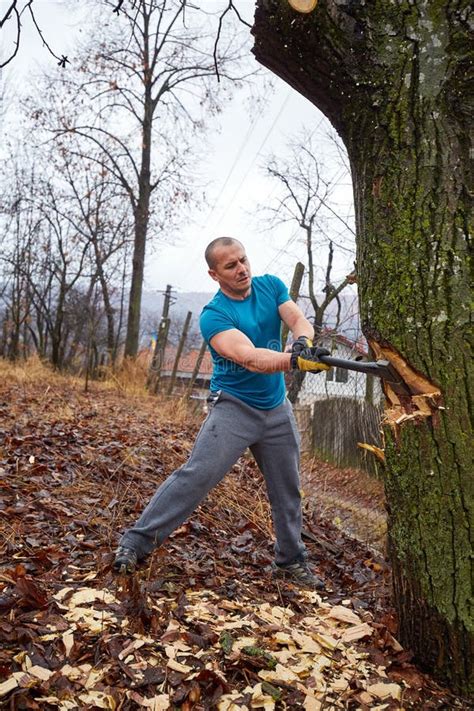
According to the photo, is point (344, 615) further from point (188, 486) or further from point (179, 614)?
point (188, 486)

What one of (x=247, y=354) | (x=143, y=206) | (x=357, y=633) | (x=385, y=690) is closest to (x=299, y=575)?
(x=357, y=633)

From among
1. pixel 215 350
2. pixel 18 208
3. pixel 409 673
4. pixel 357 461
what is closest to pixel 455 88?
pixel 215 350

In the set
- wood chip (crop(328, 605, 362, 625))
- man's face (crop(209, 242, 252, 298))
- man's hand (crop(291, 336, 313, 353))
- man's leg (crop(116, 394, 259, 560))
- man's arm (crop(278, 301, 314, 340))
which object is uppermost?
man's face (crop(209, 242, 252, 298))

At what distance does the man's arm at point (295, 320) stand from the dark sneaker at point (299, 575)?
119 centimetres

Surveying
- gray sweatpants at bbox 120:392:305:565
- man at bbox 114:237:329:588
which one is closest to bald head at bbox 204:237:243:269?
man at bbox 114:237:329:588

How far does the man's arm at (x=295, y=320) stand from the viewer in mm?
2824

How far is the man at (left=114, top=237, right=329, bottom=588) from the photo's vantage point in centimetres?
274

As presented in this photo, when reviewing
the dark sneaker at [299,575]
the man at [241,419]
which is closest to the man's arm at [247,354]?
the man at [241,419]

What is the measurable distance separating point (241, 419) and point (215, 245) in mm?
853

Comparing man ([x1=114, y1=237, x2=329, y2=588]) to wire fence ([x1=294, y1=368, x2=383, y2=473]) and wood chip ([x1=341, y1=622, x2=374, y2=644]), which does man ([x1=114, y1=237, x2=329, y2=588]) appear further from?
wire fence ([x1=294, y1=368, x2=383, y2=473])

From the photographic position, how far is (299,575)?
9.84ft

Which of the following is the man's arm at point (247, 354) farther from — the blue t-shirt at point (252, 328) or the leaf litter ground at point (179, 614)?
the leaf litter ground at point (179, 614)

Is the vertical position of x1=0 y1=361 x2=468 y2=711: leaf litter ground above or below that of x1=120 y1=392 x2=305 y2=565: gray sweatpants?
below

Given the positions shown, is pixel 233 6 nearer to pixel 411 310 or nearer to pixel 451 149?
pixel 451 149
